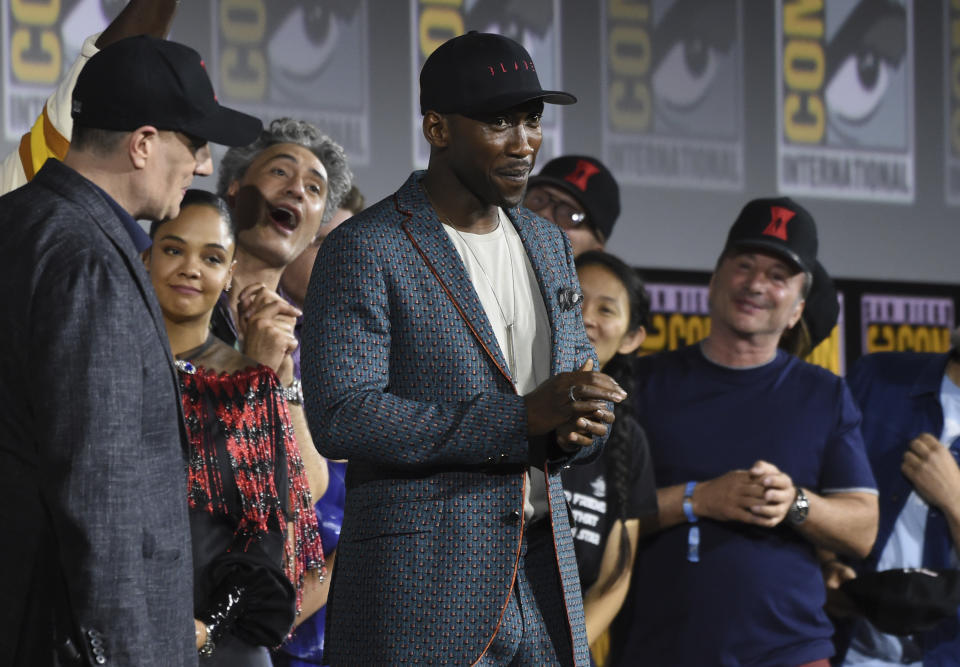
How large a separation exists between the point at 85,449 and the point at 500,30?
12.4 ft

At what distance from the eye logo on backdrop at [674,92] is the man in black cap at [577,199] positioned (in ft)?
5.71

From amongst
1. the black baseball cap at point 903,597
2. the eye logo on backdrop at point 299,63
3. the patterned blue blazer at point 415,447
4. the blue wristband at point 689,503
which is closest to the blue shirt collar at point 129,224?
the patterned blue blazer at point 415,447

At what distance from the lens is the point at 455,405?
1900 mm

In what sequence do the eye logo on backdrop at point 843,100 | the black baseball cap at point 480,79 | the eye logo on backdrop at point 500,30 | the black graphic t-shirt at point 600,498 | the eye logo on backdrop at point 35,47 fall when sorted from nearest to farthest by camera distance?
1. the black baseball cap at point 480,79
2. the black graphic t-shirt at point 600,498
3. the eye logo on backdrop at point 35,47
4. the eye logo on backdrop at point 500,30
5. the eye logo on backdrop at point 843,100

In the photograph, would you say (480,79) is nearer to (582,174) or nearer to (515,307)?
(515,307)

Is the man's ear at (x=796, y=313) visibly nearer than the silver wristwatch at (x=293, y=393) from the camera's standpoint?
No

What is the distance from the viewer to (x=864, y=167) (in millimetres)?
5797

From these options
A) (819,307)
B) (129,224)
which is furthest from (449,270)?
(819,307)

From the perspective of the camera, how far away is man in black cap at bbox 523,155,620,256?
356cm

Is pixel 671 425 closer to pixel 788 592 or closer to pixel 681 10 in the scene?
pixel 788 592

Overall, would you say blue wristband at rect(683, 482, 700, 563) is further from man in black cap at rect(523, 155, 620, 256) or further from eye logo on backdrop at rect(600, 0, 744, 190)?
eye logo on backdrop at rect(600, 0, 744, 190)

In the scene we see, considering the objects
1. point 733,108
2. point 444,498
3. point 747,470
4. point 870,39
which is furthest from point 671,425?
point 870,39

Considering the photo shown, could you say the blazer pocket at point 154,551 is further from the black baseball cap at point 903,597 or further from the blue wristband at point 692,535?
the black baseball cap at point 903,597

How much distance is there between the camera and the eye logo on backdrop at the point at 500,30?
5.02 m
